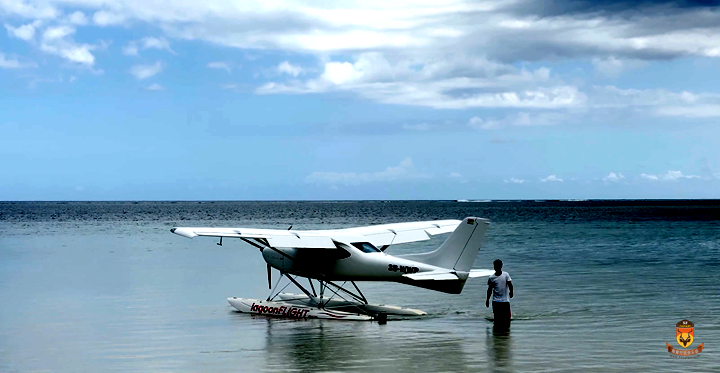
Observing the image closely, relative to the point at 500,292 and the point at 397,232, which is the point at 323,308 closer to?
the point at 397,232

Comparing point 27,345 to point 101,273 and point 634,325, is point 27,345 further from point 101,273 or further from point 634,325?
point 101,273

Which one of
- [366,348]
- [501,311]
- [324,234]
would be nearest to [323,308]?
[324,234]

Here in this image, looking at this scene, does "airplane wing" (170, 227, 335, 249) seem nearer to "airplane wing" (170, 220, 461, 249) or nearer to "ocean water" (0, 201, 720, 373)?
"airplane wing" (170, 220, 461, 249)

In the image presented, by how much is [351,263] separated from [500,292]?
3.51m

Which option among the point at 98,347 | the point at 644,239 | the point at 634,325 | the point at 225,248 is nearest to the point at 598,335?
the point at 634,325

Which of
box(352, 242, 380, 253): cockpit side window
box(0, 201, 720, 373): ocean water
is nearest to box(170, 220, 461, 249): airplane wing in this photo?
box(352, 242, 380, 253): cockpit side window

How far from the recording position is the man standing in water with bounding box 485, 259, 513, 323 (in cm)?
1505

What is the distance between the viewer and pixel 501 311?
15.5 meters

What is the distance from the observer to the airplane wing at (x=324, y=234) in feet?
55.4

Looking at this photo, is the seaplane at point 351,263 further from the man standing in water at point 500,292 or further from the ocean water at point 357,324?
the man standing in water at point 500,292

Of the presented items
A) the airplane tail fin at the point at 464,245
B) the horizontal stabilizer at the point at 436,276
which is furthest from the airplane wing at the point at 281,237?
the airplane tail fin at the point at 464,245

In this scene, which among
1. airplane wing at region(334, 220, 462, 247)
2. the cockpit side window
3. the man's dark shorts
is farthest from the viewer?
airplane wing at region(334, 220, 462, 247)

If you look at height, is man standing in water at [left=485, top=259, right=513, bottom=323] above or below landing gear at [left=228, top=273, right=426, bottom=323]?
above

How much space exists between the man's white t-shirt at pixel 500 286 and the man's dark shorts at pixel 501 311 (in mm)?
91
